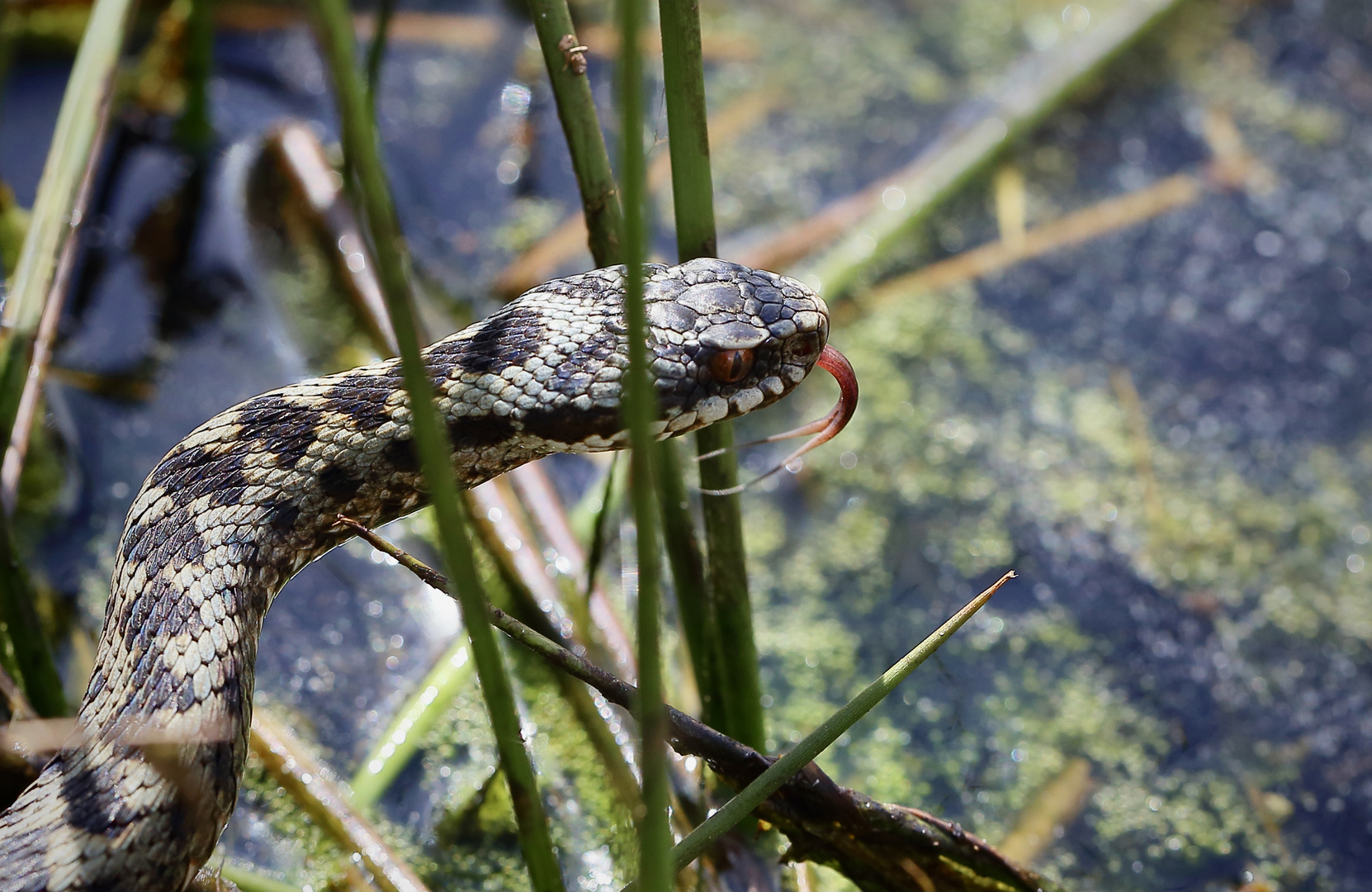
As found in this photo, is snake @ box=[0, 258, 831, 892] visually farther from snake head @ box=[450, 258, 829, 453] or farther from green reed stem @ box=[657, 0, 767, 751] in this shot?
green reed stem @ box=[657, 0, 767, 751]

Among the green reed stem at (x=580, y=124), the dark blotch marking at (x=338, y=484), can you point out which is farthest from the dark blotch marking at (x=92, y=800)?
the green reed stem at (x=580, y=124)

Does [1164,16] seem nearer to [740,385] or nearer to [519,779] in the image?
[740,385]

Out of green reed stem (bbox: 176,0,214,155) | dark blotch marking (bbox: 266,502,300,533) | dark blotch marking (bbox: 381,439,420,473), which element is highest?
green reed stem (bbox: 176,0,214,155)

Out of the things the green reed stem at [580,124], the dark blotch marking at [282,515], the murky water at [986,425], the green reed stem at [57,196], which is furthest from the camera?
the murky water at [986,425]

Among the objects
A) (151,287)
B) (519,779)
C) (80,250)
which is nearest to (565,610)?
(519,779)

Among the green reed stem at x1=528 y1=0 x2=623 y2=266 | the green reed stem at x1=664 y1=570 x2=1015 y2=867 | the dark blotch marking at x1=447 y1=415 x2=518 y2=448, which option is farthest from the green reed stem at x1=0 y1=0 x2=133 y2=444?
the green reed stem at x1=664 y1=570 x2=1015 y2=867

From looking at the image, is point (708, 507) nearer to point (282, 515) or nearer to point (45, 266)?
point (282, 515)

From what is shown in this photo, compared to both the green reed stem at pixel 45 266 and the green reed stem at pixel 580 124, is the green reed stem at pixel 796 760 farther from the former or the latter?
the green reed stem at pixel 45 266
